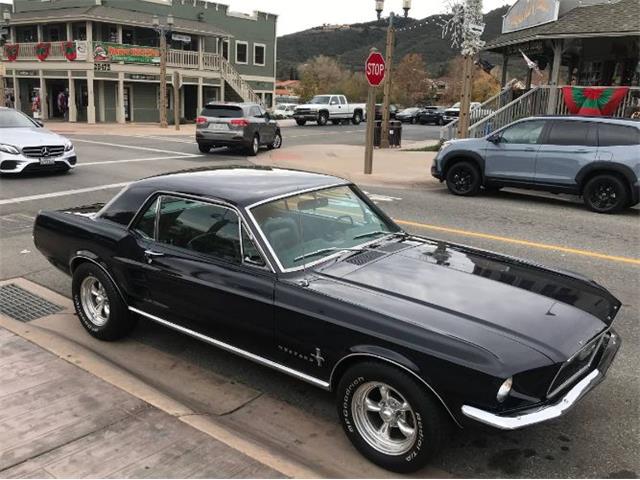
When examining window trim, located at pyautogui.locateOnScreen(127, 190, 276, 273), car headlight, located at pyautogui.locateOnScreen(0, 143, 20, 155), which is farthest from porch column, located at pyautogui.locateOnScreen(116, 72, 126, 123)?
window trim, located at pyautogui.locateOnScreen(127, 190, 276, 273)

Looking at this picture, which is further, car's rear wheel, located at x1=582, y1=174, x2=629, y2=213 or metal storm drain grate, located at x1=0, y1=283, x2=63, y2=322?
car's rear wheel, located at x1=582, y1=174, x2=629, y2=213

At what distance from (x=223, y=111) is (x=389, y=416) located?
17.9 metres

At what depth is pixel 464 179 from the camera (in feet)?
41.9

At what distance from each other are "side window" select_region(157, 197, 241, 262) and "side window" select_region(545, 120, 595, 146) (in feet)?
29.5

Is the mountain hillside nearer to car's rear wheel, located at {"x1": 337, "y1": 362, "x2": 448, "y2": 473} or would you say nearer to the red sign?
the red sign

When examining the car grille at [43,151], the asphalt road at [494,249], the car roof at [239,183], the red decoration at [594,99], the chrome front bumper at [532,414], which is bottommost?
the asphalt road at [494,249]

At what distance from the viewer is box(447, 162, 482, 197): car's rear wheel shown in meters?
12.6

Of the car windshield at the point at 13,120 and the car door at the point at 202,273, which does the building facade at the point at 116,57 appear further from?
the car door at the point at 202,273

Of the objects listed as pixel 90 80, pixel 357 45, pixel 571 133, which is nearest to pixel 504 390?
pixel 571 133

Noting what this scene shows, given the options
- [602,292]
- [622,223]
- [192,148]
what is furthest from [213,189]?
[192,148]

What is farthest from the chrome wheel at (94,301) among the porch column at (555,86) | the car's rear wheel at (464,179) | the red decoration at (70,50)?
the red decoration at (70,50)

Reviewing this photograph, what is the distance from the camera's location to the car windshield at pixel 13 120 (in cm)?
1380

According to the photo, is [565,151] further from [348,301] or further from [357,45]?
[357,45]

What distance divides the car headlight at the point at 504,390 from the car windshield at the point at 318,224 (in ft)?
4.91
